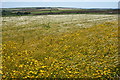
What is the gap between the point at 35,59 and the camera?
34.5ft

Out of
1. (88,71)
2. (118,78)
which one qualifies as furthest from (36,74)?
(118,78)

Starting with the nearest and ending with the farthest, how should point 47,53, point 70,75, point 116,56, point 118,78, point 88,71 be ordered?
point 118,78
point 70,75
point 88,71
point 116,56
point 47,53

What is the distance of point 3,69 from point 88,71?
5659 millimetres

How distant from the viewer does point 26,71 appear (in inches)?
334

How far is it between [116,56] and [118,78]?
3.52 metres

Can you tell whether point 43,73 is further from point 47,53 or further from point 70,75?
point 47,53

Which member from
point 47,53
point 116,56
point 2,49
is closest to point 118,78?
point 116,56

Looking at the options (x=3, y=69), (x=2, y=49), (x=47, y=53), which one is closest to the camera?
(x=3, y=69)

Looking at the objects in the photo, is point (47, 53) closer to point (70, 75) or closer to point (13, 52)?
point (13, 52)

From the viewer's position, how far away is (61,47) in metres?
13.4

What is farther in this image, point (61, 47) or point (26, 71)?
point (61, 47)

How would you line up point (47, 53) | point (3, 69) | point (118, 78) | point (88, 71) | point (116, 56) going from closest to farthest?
point (118, 78)
point (88, 71)
point (3, 69)
point (116, 56)
point (47, 53)

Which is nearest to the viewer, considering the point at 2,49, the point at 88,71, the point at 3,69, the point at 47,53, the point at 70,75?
the point at 70,75

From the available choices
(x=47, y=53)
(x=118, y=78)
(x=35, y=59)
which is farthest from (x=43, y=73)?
(x=118, y=78)
